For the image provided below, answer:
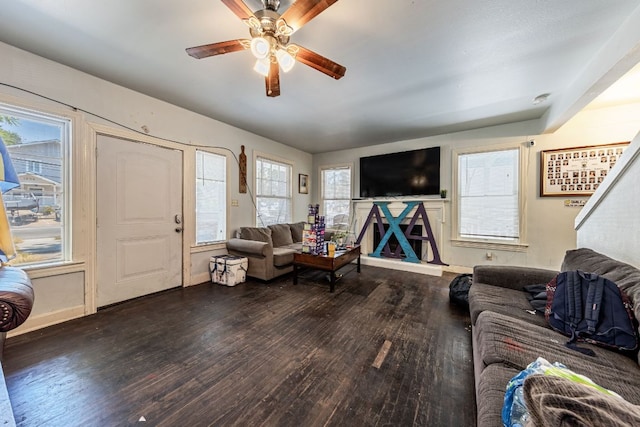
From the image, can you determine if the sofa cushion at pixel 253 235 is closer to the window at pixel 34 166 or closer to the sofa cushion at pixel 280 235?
the sofa cushion at pixel 280 235

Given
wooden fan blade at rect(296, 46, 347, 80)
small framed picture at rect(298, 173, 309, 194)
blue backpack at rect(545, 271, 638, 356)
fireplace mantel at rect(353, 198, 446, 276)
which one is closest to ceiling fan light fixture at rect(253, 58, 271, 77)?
wooden fan blade at rect(296, 46, 347, 80)

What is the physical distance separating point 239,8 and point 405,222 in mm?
4016

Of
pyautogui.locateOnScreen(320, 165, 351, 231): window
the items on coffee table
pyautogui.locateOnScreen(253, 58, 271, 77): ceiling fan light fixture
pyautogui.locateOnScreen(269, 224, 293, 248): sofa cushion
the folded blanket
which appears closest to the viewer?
the folded blanket

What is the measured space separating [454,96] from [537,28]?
3.47 ft

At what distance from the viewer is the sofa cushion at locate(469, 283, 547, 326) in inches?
62.9

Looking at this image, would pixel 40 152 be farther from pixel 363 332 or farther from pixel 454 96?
pixel 454 96

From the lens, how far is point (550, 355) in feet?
3.67

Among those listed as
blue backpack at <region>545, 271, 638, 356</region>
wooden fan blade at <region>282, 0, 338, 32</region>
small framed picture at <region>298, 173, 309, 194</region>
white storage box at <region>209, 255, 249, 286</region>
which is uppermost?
wooden fan blade at <region>282, 0, 338, 32</region>

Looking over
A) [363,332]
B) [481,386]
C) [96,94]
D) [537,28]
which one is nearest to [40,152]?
[96,94]

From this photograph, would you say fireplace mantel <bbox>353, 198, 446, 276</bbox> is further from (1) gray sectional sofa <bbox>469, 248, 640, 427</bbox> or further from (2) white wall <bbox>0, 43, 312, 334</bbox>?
(2) white wall <bbox>0, 43, 312, 334</bbox>

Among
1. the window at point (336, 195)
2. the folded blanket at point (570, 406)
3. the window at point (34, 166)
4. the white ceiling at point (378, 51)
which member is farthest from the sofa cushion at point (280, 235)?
the folded blanket at point (570, 406)

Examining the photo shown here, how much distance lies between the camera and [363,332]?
2.13 m

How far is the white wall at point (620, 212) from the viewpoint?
158cm

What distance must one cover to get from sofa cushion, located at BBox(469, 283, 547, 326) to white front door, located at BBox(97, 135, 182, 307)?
3.50 metres
